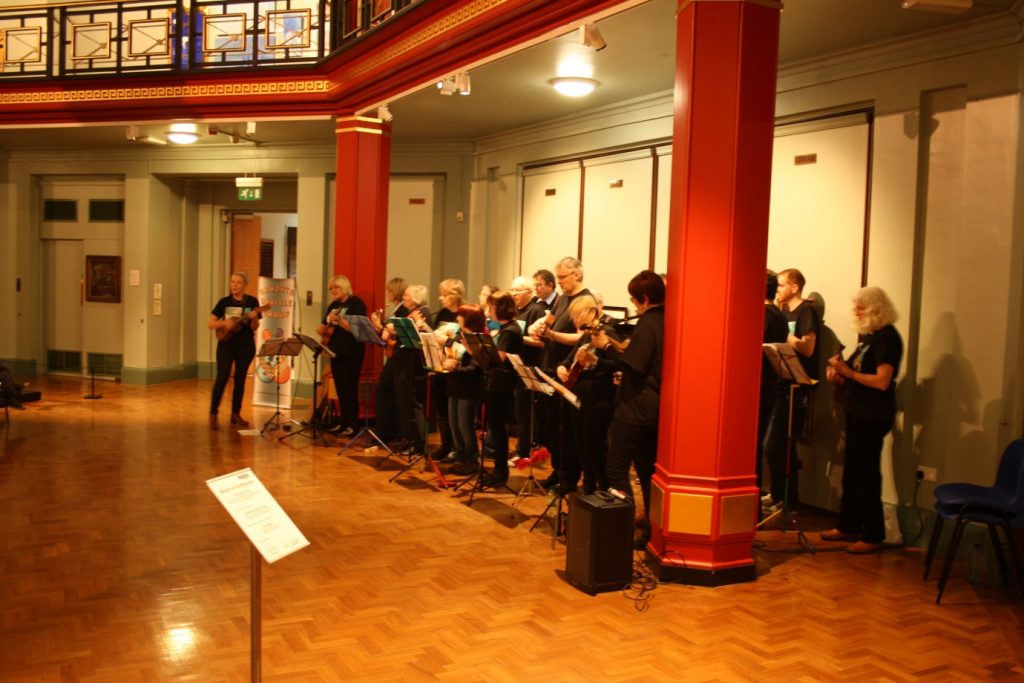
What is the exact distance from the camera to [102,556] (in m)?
5.16

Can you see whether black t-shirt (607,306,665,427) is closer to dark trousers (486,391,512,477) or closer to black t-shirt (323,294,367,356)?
dark trousers (486,391,512,477)

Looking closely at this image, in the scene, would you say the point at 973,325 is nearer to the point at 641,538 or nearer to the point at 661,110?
the point at 641,538

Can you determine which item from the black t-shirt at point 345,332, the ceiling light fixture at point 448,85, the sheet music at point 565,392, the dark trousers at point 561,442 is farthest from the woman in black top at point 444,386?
the sheet music at point 565,392

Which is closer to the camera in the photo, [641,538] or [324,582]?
[324,582]

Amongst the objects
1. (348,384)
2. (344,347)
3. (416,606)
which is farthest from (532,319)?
(416,606)

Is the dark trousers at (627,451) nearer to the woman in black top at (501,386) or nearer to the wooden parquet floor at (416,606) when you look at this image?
the wooden parquet floor at (416,606)

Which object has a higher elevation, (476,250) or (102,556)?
(476,250)

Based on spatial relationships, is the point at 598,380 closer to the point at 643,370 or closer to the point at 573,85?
the point at 643,370

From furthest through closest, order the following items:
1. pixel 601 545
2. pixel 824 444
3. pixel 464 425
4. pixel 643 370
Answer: pixel 464 425 → pixel 824 444 → pixel 643 370 → pixel 601 545

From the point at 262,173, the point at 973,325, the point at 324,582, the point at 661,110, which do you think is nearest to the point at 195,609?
the point at 324,582

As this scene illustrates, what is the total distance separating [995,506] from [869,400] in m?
1.12

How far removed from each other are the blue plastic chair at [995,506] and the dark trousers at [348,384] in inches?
230

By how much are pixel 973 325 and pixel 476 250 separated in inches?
267

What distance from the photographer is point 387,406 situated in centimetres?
849
